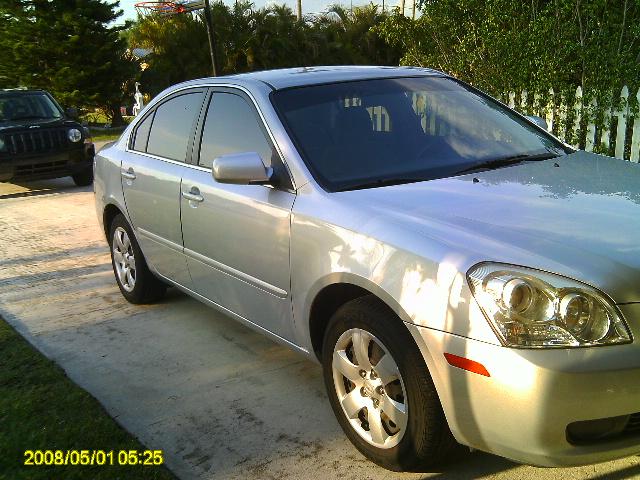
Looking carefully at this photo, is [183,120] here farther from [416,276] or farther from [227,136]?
[416,276]

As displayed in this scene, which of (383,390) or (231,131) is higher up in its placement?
(231,131)

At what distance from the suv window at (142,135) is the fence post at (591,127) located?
16.1 ft

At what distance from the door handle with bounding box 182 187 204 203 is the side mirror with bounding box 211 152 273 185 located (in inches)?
25.5

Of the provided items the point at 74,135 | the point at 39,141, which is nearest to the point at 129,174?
the point at 39,141

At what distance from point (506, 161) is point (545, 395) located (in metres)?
1.66

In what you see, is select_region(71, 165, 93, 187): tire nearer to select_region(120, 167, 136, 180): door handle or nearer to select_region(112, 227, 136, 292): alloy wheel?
select_region(112, 227, 136, 292): alloy wheel

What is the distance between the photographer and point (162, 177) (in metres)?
4.53

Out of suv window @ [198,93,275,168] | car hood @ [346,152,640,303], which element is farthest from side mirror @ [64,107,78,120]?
car hood @ [346,152,640,303]

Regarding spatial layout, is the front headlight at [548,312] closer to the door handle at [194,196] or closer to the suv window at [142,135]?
the door handle at [194,196]

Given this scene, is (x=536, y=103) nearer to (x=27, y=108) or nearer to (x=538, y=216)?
(x=538, y=216)

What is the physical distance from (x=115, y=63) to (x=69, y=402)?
1129 inches

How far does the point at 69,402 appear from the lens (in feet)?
12.4

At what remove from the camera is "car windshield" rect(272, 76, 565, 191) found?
3.45 metres

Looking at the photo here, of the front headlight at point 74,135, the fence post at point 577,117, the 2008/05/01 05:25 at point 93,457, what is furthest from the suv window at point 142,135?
the front headlight at point 74,135
